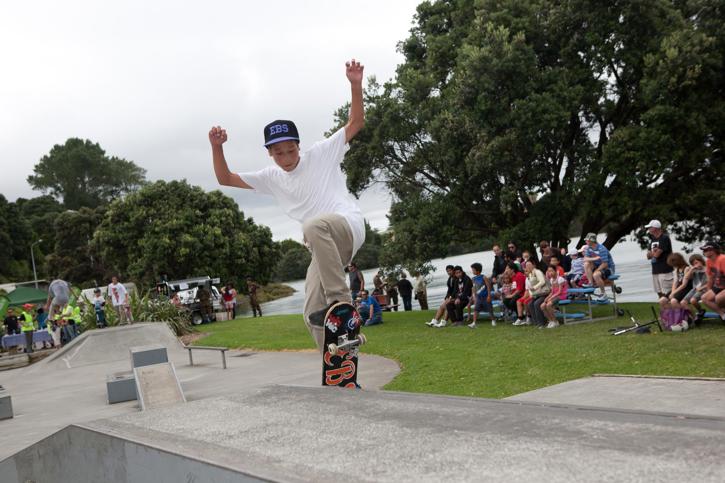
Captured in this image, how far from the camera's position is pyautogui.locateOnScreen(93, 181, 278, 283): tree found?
44.5 m

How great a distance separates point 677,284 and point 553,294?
305cm

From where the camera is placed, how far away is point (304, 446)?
8.38ft

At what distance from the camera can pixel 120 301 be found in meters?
22.5

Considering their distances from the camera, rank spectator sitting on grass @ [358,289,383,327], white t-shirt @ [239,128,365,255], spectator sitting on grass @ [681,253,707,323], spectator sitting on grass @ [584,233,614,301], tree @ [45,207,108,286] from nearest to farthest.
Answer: white t-shirt @ [239,128,365,255]
spectator sitting on grass @ [681,253,707,323]
spectator sitting on grass @ [584,233,614,301]
spectator sitting on grass @ [358,289,383,327]
tree @ [45,207,108,286]

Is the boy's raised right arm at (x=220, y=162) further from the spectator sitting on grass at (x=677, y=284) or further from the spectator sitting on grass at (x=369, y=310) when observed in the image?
the spectator sitting on grass at (x=369, y=310)

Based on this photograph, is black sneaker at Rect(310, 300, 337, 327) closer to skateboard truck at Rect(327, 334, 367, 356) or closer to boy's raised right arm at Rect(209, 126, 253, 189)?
skateboard truck at Rect(327, 334, 367, 356)

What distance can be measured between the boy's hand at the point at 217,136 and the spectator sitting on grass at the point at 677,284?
28.8ft

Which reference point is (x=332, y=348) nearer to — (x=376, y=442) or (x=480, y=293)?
(x=376, y=442)

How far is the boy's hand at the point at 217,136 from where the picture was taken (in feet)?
16.9

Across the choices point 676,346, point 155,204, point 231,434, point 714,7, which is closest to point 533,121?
point 714,7

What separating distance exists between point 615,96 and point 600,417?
61.9ft

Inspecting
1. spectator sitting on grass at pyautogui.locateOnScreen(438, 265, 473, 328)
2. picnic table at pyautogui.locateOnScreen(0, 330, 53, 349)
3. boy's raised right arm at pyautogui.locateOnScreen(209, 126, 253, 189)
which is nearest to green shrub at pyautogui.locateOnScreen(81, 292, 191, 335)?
picnic table at pyautogui.locateOnScreen(0, 330, 53, 349)

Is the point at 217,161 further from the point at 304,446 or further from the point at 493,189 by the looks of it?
the point at 493,189

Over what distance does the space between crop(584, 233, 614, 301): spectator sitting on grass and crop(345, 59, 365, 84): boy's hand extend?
33.4 ft
